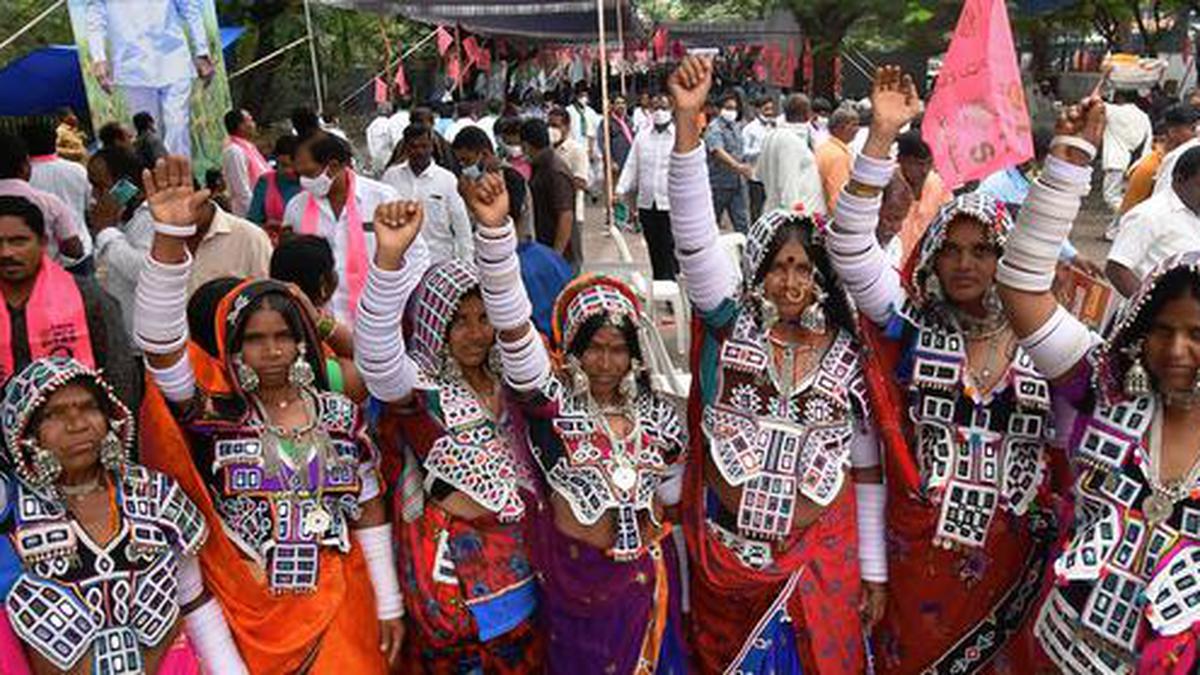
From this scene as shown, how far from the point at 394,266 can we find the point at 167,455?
0.72 meters

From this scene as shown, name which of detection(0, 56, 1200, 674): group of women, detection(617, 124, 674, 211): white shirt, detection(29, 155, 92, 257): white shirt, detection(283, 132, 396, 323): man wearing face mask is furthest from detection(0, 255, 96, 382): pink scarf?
detection(617, 124, 674, 211): white shirt

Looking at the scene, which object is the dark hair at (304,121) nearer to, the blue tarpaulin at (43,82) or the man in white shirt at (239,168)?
the man in white shirt at (239,168)

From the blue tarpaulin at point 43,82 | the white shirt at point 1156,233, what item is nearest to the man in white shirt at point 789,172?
the white shirt at point 1156,233

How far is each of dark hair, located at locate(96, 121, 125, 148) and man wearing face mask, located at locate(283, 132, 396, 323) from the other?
5.62 ft

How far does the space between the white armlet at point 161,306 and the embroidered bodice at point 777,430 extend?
136cm

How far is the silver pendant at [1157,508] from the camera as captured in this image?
7.68 feet

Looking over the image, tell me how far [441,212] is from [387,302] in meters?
3.43

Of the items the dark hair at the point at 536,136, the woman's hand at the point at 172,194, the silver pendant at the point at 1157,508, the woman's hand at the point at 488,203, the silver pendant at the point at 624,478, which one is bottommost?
the dark hair at the point at 536,136

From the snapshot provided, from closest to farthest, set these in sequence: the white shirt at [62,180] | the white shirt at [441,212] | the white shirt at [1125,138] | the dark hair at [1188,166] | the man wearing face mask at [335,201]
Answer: the dark hair at [1188,166] → the man wearing face mask at [335,201] → the white shirt at [441,212] → the white shirt at [62,180] → the white shirt at [1125,138]

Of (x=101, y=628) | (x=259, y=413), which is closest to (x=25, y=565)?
(x=101, y=628)

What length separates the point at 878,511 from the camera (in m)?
3.05

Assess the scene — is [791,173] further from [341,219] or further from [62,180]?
[62,180]

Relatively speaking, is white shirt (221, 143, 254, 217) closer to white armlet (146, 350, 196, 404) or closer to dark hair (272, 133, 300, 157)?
dark hair (272, 133, 300, 157)

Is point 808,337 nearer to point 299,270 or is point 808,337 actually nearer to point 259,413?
point 259,413
